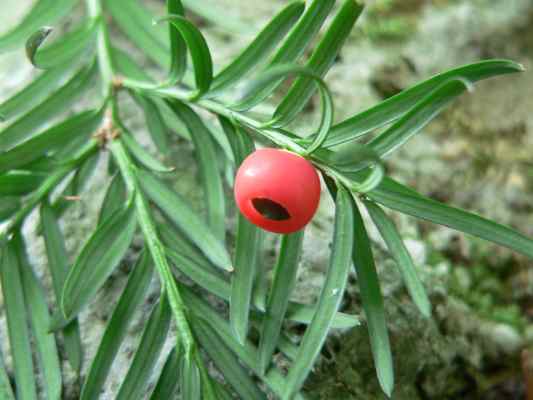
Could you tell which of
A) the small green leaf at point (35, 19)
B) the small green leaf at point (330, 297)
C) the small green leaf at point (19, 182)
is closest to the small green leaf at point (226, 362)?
the small green leaf at point (330, 297)

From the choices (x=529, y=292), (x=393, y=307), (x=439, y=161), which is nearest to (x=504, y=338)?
(x=529, y=292)

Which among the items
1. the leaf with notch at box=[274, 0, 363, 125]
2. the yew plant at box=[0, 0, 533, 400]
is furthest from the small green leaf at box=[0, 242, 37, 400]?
the leaf with notch at box=[274, 0, 363, 125]

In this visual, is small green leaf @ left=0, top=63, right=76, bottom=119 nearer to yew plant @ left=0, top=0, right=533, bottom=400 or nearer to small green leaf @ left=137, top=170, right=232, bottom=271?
yew plant @ left=0, top=0, right=533, bottom=400

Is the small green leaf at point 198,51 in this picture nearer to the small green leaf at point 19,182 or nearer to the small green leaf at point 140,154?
the small green leaf at point 140,154

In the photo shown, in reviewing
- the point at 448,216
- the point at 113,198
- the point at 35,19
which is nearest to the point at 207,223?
the point at 113,198

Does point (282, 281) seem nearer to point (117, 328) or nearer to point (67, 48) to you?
point (117, 328)
